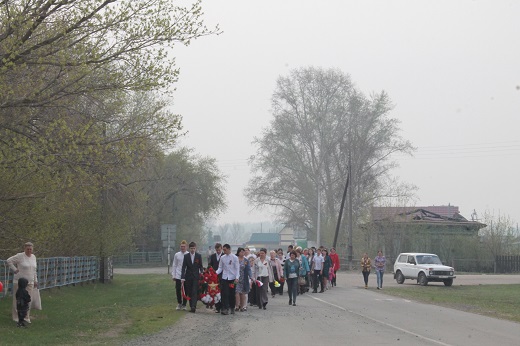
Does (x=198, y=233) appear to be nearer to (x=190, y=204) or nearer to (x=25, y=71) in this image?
(x=190, y=204)

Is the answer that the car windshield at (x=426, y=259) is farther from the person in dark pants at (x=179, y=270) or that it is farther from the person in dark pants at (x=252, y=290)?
the person in dark pants at (x=179, y=270)

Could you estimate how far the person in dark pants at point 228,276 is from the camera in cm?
2180

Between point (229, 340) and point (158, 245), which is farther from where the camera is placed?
point (158, 245)

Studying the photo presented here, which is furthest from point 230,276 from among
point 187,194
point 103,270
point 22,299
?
point 187,194

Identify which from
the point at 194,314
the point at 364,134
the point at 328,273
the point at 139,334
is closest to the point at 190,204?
the point at 364,134

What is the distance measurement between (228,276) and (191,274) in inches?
40.8

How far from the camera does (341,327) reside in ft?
59.1

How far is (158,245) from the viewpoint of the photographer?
74.5 metres

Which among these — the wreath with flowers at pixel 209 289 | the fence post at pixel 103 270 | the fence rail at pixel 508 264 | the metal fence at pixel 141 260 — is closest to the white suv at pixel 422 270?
the fence post at pixel 103 270

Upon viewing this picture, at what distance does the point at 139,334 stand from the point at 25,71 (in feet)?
20.8

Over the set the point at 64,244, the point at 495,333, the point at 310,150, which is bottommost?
the point at 495,333

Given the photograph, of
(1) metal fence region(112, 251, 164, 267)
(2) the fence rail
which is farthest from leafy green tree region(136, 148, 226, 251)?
(2) the fence rail

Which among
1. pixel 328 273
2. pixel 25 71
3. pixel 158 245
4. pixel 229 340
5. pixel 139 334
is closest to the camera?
pixel 229 340

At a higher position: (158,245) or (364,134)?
(364,134)
